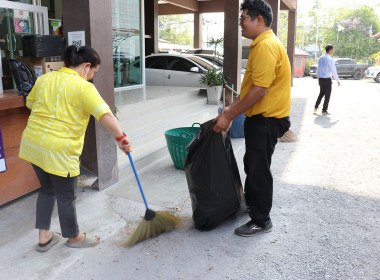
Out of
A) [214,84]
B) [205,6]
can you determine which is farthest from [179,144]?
[205,6]

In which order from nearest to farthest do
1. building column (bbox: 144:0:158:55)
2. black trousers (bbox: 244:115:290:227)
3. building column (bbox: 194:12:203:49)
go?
1. black trousers (bbox: 244:115:290:227)
2. building column (bbox: 144:0:158:55)
3. building column (bbox: 194:12:203:49)

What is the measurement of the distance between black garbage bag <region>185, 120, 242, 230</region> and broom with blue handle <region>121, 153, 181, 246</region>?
26 centimetres

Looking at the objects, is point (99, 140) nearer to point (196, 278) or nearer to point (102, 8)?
point (102, 8)

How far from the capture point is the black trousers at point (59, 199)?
2572 mm

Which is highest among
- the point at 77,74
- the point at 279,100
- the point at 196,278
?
the point at 77,74

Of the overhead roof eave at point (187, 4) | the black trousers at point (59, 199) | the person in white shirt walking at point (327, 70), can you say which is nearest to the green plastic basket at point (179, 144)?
the black trousers at point (59, 199)

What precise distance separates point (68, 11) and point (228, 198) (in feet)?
8.46

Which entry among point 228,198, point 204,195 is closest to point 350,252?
point 228,198

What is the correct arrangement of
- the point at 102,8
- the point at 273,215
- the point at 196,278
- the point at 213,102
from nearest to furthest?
the point at 196,278 < the point at 273,215 < the point at 102,8 < the point at 213,102

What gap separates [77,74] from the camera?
2.50 m

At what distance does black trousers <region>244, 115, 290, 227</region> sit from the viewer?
2896mm

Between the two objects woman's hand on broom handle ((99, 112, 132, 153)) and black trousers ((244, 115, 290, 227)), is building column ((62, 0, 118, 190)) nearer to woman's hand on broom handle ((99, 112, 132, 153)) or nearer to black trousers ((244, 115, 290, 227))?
woman's hand on broom handle ((99, 112, 132, 153))

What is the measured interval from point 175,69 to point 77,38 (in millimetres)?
6923

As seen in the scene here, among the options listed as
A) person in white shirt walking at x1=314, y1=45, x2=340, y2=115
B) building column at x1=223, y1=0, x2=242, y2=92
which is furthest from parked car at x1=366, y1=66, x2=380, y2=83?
building column at x1=223, y1=0, x2=242, y2=92
